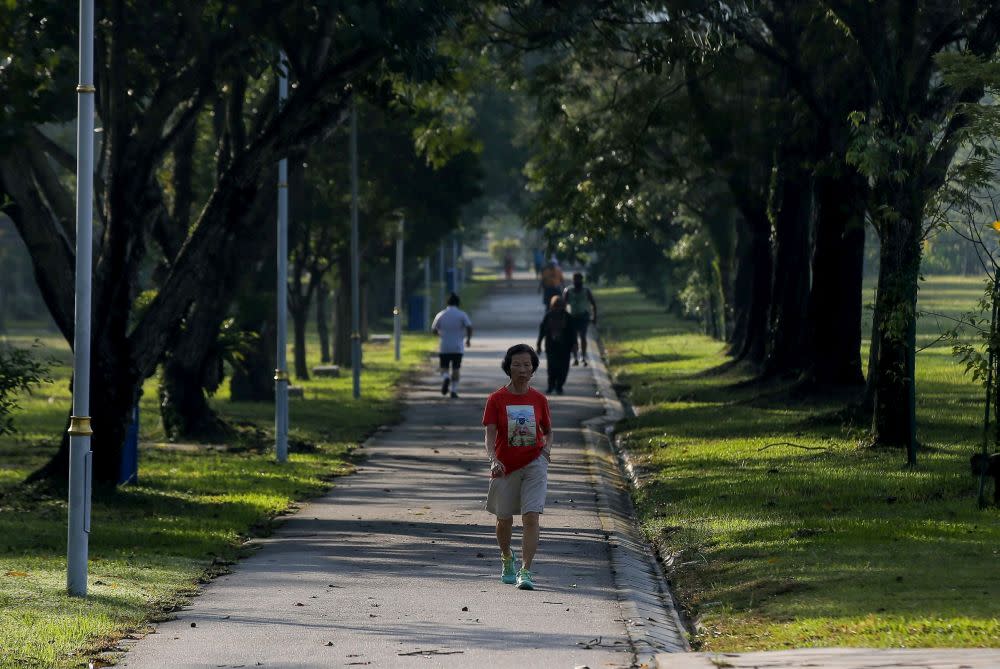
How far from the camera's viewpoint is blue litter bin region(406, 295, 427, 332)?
197 feet

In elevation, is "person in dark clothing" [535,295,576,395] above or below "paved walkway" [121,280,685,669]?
above

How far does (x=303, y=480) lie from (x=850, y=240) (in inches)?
338

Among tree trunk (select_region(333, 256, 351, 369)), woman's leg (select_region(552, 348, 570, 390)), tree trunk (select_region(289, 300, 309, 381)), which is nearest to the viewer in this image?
woman's leg (select_region(552, 348, 570, 390))

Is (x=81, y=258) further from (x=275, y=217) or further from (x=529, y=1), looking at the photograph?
(x=275, y=217)

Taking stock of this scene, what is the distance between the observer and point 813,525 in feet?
44.5

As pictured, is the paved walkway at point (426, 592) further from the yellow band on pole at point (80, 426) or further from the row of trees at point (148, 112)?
the row of trees at point (148, 112)

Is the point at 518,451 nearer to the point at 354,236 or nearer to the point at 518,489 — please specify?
the point at 518,489

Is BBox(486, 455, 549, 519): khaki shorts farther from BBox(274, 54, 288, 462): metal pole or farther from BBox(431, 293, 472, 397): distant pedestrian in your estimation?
BBox(431, 293, 472, 397): distant pedestrian

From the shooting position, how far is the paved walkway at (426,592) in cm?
888

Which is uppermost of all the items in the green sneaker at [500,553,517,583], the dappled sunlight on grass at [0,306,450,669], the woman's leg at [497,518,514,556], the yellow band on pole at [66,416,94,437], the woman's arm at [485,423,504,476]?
the yellow band on pole at [66,416,94,437]

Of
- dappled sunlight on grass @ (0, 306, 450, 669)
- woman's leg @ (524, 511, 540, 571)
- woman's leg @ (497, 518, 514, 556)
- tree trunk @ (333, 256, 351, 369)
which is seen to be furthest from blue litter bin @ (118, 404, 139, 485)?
tree trunk @ (333, 256, 351, 369)

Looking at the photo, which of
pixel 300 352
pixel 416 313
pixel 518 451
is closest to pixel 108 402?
pixel 518 451

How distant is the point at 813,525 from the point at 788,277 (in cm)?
1466

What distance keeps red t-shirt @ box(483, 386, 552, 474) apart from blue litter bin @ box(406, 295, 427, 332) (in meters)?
48.8
